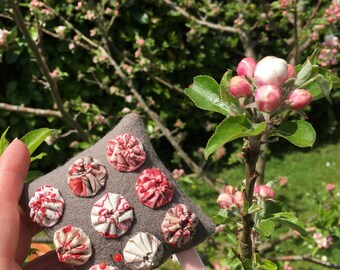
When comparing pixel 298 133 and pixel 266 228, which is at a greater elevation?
pixel 298 133

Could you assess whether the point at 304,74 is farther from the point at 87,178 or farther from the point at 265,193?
the point at 87,178

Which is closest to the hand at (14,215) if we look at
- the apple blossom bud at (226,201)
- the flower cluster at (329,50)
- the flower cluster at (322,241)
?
the apple blossom bud at (226,201)

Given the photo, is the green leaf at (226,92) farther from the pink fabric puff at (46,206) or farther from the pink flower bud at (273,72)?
the pink fabric puff at (46,206)

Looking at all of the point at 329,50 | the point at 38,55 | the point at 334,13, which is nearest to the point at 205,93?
the point at 38,55

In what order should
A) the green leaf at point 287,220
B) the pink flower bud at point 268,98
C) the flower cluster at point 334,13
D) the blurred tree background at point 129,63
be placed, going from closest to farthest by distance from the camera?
the pink flower bud at point 268,98 → the green leaf at point 287,220 → the flower cluster at point 334,13 → the blurred tree background at point 129,63

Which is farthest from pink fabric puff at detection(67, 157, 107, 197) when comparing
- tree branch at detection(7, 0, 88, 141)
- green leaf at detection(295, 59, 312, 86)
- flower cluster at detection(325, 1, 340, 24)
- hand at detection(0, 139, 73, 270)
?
flower cluster at detection(325, 1, 340, 24)

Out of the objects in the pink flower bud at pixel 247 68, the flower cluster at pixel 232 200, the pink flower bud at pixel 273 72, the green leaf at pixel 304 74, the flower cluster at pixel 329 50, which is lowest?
the flower cluster at pixel 329 50
